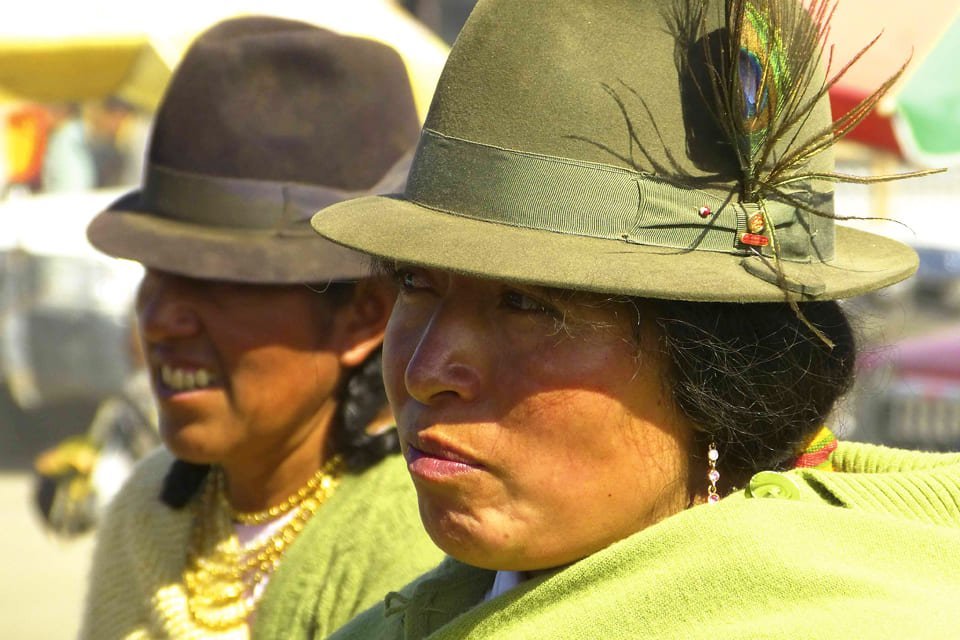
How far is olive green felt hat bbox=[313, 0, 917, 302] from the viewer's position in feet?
4.99

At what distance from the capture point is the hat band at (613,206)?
153cm

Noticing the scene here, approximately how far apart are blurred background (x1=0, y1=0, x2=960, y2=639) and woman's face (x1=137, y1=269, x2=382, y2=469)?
1102mm

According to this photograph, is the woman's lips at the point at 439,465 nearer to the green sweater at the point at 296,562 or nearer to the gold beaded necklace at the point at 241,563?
the green sweater at the point at 296,562

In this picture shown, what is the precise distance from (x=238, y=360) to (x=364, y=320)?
0.29 m

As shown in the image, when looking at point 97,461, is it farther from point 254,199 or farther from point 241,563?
point 254,199

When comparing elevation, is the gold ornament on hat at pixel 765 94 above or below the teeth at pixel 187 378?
above

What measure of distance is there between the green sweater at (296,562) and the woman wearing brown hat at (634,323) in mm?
845

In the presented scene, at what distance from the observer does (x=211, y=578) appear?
9.25 ft

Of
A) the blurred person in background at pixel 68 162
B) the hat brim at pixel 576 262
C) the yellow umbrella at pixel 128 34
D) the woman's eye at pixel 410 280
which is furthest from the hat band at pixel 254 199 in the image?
the blurred person in background at pixel 68 162

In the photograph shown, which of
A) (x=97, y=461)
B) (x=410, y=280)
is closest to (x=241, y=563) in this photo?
(x=410, y=280)

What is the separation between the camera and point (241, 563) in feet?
9.16

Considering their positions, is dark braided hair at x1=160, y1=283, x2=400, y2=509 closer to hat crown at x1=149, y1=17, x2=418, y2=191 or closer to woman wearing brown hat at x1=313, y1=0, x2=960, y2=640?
hat crown at x1=149, y1=17, x2=418, y2=191

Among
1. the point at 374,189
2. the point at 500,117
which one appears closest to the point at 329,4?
the point at 374,189

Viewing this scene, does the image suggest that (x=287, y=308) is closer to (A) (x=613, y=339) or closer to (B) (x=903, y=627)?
(A) (x=613, y=339)
